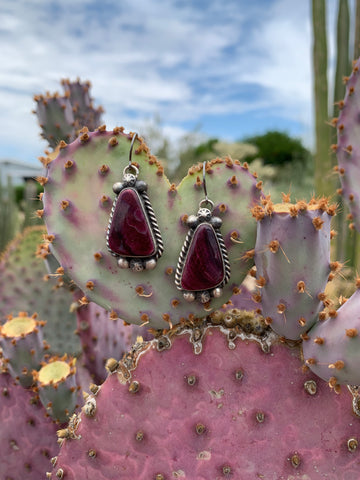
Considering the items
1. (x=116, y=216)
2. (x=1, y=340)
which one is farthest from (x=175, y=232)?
(x=1, y=340)

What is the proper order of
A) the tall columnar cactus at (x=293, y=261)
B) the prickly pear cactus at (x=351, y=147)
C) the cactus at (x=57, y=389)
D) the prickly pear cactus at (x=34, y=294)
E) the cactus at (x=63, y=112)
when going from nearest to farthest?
the tall columnar cactus at (x=293, y=261) < the cactus at (x=57, y=389) < the prickly pear cactus at (x=351, y=147) < the cactus at (x=63, y=112) < the prickly pear cactus at (x=34, y=294)

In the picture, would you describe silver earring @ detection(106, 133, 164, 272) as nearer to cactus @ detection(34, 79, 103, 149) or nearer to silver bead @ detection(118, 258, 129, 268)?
silver bead @ detection(118, 258, 129, 268)

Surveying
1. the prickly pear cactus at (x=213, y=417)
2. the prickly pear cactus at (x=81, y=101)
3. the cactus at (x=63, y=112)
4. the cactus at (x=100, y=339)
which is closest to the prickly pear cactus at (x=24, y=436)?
the cactus at (x=100, y=339)

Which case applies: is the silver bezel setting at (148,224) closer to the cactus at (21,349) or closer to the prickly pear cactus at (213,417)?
the prickly pear cactus at (213,417)

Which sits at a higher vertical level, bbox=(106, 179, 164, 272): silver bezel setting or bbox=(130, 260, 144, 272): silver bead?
bbox=(106, 179, 164, 272): silver bezel setting

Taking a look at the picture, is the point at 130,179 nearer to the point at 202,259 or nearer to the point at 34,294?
the point at 202,259

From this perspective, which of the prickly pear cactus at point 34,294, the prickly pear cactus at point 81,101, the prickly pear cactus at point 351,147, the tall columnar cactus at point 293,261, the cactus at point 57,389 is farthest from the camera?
the prickly pear cactus at point 34,294

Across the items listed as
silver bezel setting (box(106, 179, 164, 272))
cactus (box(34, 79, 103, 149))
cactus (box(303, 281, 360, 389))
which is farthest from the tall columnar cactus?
cactus (box(34, 79, 103, 149))
